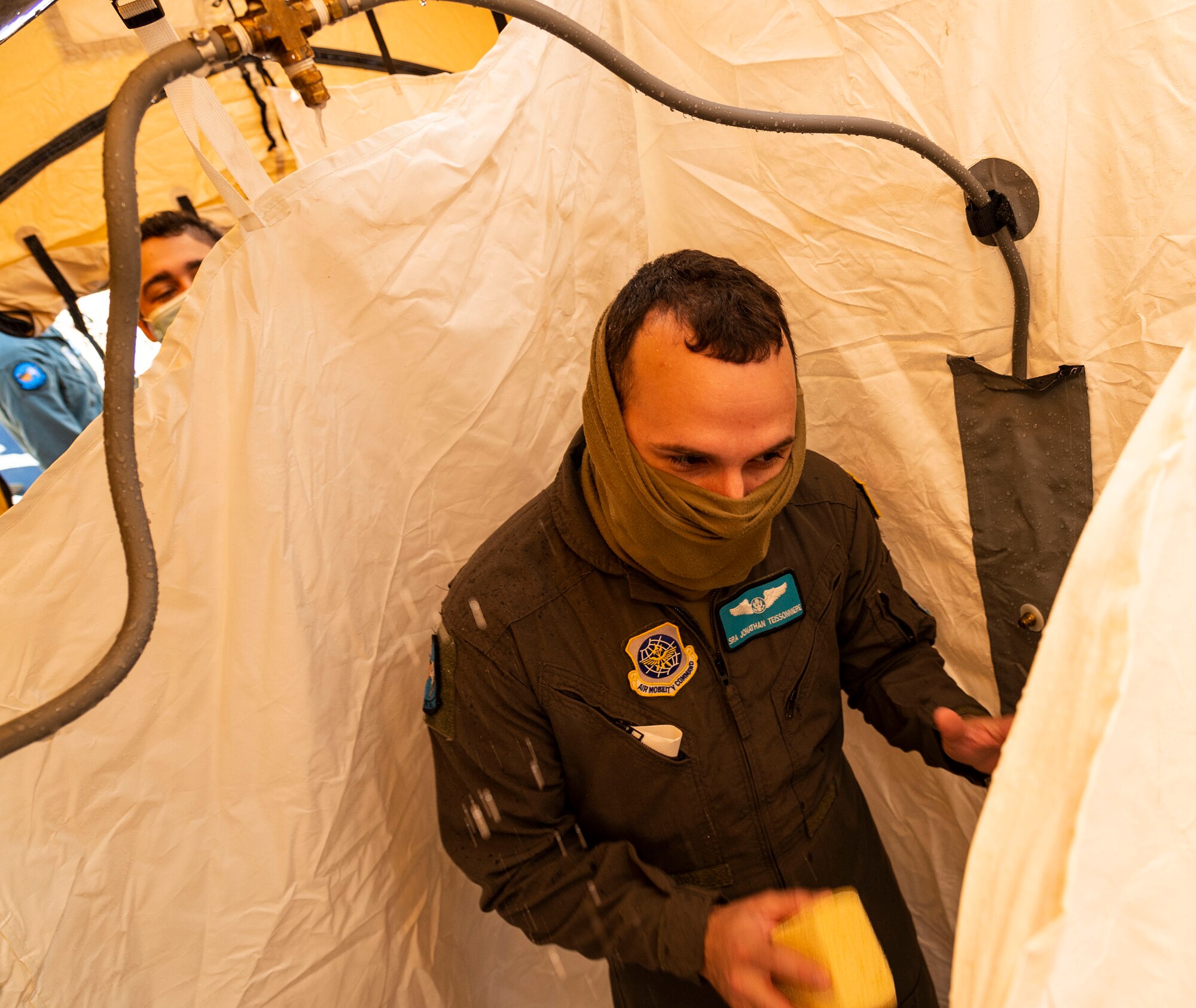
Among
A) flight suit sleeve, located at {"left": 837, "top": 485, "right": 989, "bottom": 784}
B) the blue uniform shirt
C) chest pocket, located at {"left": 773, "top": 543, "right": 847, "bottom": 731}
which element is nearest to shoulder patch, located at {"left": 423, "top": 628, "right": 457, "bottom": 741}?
chest pocket, located at {"left": 773, "top": 543, "right": 847, "bottom": 731}

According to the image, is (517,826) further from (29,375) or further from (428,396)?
(29,375)

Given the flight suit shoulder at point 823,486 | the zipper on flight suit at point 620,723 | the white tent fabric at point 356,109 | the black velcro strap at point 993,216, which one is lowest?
the zipper on flight suit at point 620,723

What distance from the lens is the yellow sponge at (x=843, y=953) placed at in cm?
57

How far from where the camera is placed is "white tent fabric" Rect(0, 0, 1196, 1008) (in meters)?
0.66

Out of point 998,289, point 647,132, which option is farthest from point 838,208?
point 647,132

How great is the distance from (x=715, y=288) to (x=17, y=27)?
1.88 ft

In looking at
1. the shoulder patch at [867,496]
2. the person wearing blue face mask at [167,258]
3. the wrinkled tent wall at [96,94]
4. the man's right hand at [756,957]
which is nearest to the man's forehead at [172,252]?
the person wearing blue face mask at [167,258]

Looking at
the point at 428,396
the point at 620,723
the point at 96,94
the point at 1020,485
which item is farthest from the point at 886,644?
the point at 96,94

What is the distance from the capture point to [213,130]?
0.59m

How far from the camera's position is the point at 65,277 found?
168cm

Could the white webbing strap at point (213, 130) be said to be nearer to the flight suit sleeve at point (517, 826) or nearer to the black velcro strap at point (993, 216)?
the flight suit sleeve at point (517, 826)

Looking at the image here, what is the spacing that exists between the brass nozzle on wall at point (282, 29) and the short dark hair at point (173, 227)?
0.92m

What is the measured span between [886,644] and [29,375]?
2.12 metres

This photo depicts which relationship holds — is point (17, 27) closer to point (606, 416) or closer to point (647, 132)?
point (606, 416)
